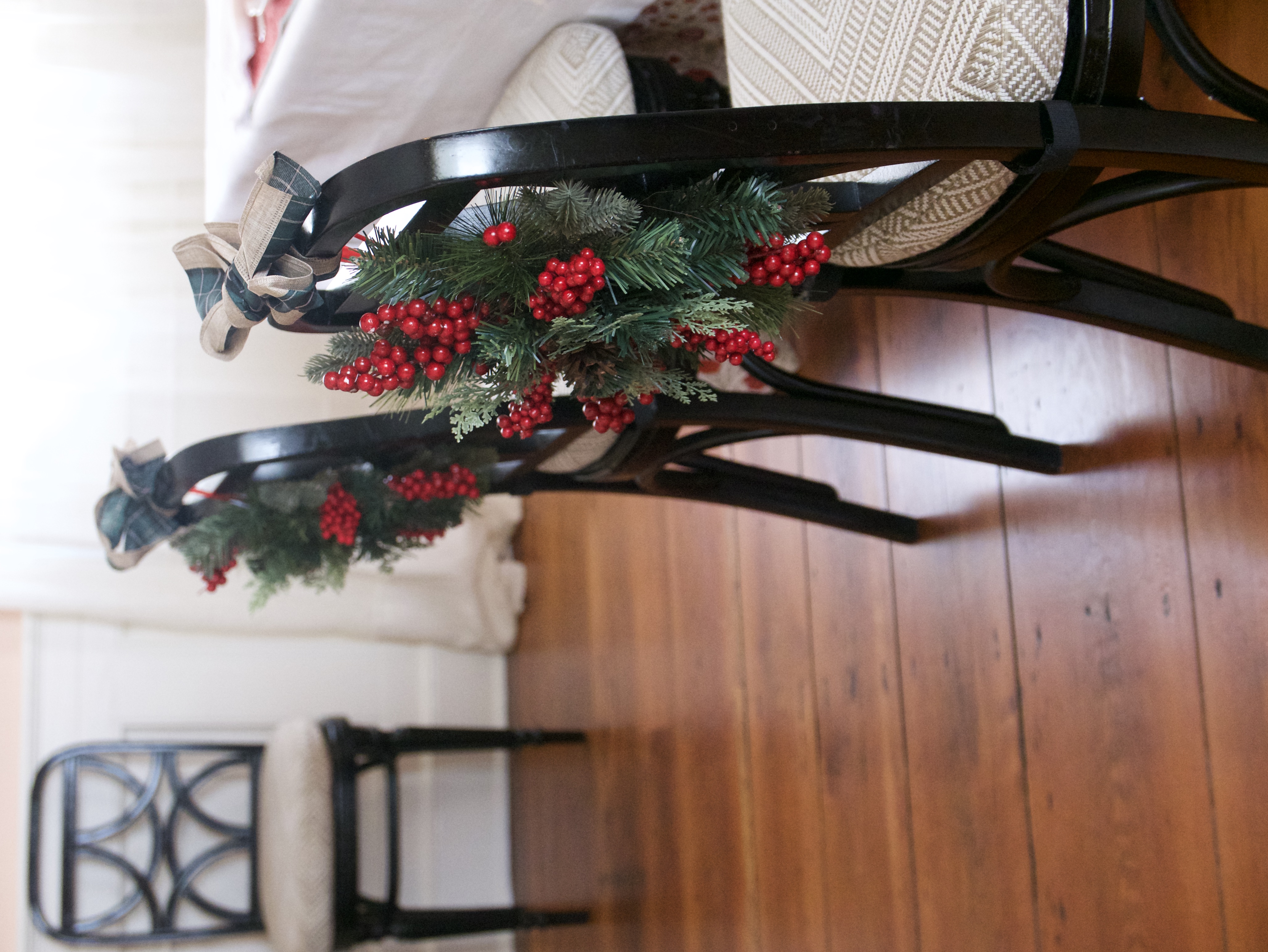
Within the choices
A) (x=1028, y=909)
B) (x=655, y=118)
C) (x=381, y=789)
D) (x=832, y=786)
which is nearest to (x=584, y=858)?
(x=381, y=789)

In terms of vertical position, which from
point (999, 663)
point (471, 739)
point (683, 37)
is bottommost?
point (471, 739)

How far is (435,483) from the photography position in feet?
3.26

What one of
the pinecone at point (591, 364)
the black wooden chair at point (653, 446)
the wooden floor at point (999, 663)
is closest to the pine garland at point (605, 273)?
the pinecone at point (591, 364)

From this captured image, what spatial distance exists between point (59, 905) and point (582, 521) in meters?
1.23

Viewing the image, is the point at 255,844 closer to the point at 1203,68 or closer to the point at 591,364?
Answer: the point at 591,364

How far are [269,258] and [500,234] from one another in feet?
0.45

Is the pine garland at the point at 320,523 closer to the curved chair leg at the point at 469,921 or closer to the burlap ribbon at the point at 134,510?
the burlap ribbon at the point at 134,510

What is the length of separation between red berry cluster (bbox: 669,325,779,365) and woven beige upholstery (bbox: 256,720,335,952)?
1486mm

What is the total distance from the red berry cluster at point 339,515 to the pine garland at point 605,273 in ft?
1.67

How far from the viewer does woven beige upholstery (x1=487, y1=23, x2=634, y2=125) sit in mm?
877

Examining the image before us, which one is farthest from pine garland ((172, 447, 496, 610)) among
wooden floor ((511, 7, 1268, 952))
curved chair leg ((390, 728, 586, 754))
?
curved chair leg ((390, 728, 586, 754))

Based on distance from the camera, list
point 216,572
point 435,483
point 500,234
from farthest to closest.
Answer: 1. point 216,572
2. point 435,483
3. point 500,234

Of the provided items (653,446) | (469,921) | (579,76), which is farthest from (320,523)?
(469,921)

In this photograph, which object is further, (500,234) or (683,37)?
(683,37)
